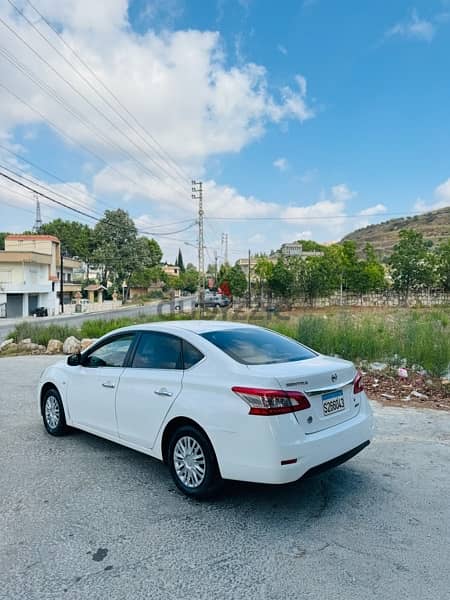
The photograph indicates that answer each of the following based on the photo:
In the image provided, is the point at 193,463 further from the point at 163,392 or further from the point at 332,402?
the point at 332,402

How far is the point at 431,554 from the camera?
2.96 m

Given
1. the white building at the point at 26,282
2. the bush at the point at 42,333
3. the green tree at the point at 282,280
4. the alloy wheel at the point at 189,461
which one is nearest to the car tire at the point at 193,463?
the alloy wheel at the point at 189,461

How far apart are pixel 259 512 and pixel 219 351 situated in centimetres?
135

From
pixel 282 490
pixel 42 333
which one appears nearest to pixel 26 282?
pixel 42 333

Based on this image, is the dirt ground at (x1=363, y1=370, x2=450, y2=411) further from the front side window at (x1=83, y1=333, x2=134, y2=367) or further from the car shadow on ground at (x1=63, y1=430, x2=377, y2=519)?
the front side window at (x1=83, y1=333, x2=134, y2=367)

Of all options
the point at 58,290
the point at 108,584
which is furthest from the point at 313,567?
the point at 58,290

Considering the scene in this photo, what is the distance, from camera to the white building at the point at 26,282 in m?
42.3

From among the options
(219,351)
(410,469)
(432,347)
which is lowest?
(410,469)

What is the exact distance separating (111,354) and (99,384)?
0.35 meters

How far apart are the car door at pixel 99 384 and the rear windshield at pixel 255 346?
112cm

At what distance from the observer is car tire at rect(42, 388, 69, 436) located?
5461 millimetres

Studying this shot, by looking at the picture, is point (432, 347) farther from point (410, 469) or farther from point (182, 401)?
point (182, 401)

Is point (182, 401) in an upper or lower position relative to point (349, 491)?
upper

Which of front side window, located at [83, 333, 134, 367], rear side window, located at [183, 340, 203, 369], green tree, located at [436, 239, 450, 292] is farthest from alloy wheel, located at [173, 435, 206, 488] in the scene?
green tree, located at [436, 239, 450, 292]
